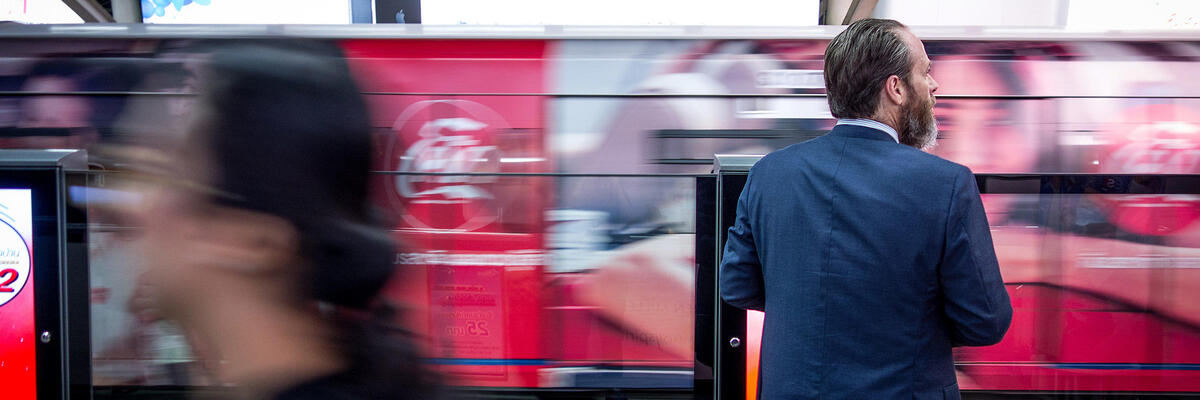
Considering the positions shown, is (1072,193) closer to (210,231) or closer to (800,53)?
(800,53)

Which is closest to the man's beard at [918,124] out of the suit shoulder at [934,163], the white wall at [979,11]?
the suit shoulder at [934,163]

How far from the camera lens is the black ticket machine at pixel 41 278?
211 centimetres

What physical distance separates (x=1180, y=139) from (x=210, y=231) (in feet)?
10.9

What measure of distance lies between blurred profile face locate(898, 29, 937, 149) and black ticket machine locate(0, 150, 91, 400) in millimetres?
2477

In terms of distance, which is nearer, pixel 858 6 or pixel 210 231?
pixel 210 231

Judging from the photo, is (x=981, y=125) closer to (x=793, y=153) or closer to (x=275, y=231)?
(x=793, y=153)

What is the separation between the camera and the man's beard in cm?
120

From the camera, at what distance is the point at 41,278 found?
216cm

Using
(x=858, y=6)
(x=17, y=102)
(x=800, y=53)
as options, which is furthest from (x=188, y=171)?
(x=858, y=6)

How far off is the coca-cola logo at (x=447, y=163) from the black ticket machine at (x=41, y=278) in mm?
1086

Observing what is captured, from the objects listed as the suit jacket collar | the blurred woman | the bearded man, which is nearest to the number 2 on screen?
the blurred woman

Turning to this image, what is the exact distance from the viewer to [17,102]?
2.68 m

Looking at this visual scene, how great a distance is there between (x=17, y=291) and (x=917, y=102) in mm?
2789

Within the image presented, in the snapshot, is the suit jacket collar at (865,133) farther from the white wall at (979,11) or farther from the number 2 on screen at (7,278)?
the white wall at (979,11)
